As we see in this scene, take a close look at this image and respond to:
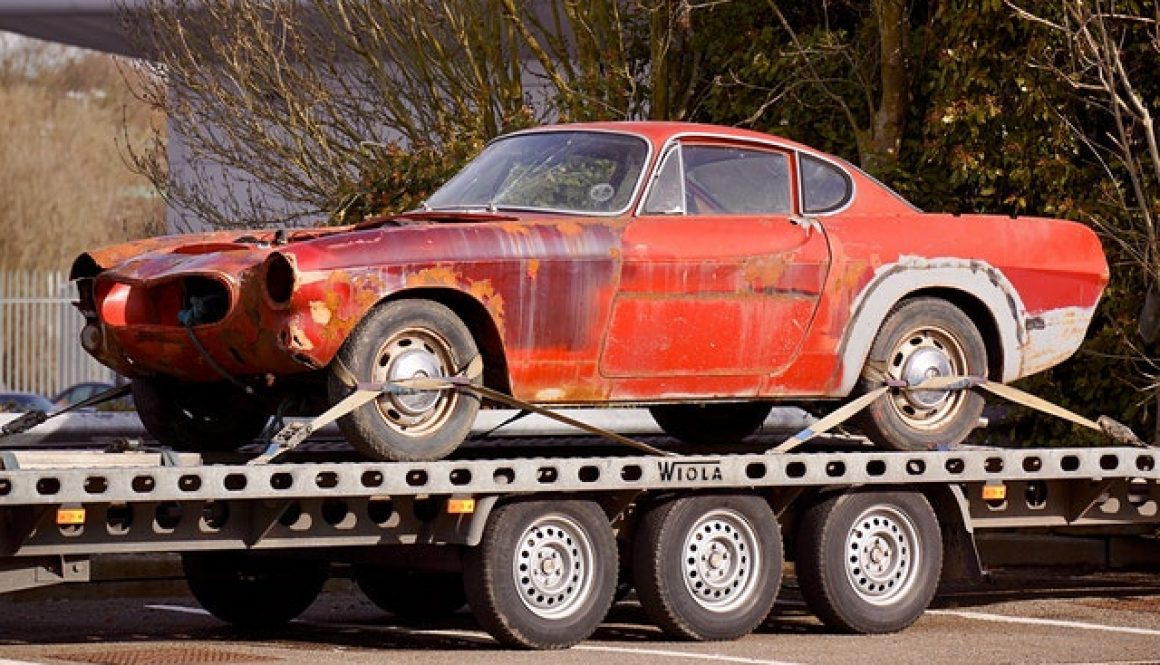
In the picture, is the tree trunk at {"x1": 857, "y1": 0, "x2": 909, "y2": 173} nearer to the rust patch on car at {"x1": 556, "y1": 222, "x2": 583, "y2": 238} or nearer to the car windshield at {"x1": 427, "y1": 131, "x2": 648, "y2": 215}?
the car windshield at {"x1": 427, "y1": 131, "x2": 648, "y2": 215}

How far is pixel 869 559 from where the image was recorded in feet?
38.3

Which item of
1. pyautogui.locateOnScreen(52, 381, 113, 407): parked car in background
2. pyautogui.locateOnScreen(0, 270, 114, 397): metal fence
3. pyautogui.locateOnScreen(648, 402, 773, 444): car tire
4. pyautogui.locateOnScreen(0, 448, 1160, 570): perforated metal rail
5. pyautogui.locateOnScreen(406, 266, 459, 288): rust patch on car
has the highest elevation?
pyautogui.locateOnScreen(406, 266, 459, 288): rust patch on car

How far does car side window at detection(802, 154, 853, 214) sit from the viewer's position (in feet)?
38.9

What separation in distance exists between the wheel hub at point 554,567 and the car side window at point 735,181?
165 centimetres

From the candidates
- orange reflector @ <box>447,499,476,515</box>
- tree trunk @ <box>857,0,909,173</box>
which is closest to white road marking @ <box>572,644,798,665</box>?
orange reflector @ <box>447,499,476,515</box>

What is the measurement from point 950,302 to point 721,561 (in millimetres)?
1845

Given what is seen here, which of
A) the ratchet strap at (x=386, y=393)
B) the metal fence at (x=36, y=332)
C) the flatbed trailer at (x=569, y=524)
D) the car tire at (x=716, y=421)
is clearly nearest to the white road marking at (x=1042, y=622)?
the flatbed trailer at (x=569, y=524)

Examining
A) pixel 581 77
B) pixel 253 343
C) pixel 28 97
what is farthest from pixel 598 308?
pixel 28 97

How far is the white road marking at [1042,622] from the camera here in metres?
11.8

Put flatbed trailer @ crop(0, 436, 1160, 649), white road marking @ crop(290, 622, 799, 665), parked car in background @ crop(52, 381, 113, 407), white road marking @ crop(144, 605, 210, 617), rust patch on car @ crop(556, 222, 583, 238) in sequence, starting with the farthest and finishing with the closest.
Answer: parked car in background @ crop(52, 381, 113, 407)
white road marking @ crop(144, 605, 210, 617)
rust patch on car @ crop(556, 222, 583, 238)
white road marking @ crop(290, 622, 799, 665)
flatbed trailer @ crop(0, 436, 1160, 649)

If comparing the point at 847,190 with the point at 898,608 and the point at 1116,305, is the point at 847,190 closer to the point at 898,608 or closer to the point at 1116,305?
the point at 898,608

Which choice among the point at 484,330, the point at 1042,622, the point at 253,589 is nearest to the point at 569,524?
the point at 484,330

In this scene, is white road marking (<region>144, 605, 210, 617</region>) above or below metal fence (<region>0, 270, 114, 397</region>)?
above

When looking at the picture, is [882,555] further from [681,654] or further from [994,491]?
[681,654]
